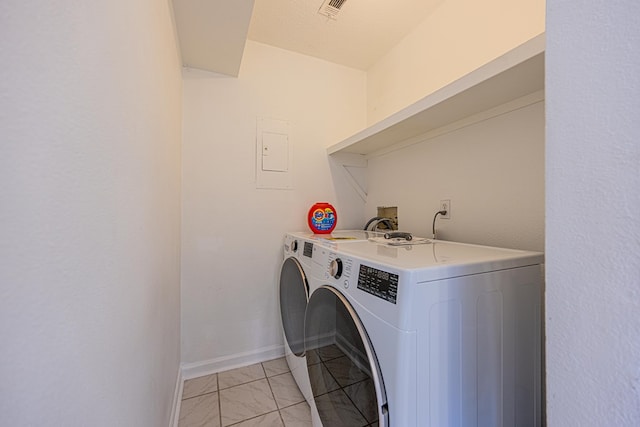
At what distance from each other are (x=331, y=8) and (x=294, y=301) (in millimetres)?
1852

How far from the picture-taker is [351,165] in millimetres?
2191

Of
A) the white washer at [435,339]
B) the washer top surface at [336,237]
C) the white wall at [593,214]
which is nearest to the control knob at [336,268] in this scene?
the white washer at [435,339]

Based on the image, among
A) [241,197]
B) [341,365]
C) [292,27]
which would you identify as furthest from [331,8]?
[341,365]

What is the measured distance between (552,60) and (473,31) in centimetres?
127

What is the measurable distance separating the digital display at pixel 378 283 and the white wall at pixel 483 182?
839mm

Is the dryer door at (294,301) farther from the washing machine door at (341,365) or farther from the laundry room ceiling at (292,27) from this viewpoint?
the laundry room ceiling at (292,27)

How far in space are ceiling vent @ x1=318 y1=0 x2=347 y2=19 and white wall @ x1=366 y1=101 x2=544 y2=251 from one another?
0.99 metres

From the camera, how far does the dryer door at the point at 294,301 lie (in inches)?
54.9

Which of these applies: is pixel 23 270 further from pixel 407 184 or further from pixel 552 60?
pixel 407 184

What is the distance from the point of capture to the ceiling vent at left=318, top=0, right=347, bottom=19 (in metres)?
1.52

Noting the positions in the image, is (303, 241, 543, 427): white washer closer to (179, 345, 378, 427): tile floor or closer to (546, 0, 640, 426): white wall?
(179, 345, 378, 427): tile floor

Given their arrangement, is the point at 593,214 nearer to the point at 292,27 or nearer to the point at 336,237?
the point at 336,237

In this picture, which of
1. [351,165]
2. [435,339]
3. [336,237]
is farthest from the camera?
[351,165]

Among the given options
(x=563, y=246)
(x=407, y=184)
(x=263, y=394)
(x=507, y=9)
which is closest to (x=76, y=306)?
(x=563, y=246)
